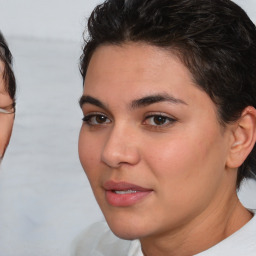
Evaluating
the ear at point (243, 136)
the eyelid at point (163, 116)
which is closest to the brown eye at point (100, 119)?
the eyelid at point (163, 116)

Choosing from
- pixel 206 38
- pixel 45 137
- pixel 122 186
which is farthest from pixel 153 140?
pixel 45 137

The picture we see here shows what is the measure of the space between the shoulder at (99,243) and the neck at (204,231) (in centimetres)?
37

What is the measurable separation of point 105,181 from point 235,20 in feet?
1.38

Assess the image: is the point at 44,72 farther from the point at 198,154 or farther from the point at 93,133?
the point at 198,154

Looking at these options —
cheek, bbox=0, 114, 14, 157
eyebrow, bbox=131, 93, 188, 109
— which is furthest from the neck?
cheek, bbox=0, 114, 14, 157

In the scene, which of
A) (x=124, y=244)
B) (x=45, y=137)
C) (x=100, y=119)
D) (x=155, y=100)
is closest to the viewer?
(x=155, y=100)

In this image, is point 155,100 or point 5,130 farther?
point 5,130

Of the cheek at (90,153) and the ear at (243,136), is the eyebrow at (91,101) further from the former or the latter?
the ear at (243,136)

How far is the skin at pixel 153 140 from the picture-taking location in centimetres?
124

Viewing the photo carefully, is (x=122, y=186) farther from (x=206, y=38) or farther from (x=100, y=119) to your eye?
(x=206, y=38)

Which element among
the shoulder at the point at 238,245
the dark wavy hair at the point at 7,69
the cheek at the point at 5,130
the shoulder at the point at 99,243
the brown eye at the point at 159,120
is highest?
the brown eye at the point at 159,120

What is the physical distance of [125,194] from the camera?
127 cm

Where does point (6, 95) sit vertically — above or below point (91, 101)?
below

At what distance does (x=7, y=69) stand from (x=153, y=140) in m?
0.73
